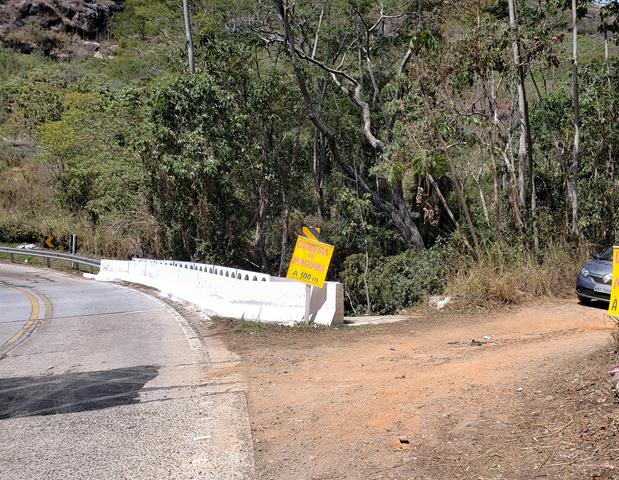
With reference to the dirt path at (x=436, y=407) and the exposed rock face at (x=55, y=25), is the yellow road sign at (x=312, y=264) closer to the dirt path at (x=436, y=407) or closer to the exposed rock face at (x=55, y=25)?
the dirt path at (x=436, y=407)

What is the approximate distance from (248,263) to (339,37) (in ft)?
32.3

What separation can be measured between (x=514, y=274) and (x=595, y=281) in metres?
1.73

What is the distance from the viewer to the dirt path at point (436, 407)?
15.1 ft

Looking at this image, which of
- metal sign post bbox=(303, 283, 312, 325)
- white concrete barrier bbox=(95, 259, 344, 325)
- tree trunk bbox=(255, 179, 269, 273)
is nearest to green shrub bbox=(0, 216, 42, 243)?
tree trunk bbox=(255, 179, 269, 273)

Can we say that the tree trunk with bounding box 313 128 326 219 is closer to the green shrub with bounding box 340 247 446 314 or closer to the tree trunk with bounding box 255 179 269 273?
the tree trunk with bounding box 255 179 269 273

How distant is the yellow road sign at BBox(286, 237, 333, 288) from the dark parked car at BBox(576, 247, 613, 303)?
557 cm

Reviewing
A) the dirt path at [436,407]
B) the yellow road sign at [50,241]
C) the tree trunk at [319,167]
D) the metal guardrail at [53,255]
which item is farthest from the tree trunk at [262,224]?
the yellow road sign at [50,241]

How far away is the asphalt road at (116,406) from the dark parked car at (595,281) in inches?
314

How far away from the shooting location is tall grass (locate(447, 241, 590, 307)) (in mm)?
13375

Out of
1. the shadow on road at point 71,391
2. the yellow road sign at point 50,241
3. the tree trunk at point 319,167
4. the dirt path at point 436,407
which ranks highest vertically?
the tree trunk at point 319,167

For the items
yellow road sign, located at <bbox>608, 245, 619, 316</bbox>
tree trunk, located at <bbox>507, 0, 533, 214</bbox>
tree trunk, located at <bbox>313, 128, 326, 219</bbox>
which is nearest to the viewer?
yellow road sign, located at <bbox>608, 245, 619, 316</bbox>

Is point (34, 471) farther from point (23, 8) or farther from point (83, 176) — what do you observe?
point (23, 8)

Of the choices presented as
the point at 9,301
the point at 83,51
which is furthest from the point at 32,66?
the point at 9,301

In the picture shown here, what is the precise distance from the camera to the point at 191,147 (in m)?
22.2
